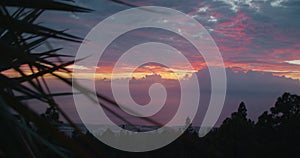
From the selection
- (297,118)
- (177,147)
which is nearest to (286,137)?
(297,118)

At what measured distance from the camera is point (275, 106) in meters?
32.7

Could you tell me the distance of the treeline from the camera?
2798 cm

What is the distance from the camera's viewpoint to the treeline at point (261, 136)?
1102 inches

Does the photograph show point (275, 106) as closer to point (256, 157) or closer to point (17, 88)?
point (256, 157)

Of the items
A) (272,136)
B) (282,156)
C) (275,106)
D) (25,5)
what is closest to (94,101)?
(25,5)

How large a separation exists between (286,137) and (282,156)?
1651mm

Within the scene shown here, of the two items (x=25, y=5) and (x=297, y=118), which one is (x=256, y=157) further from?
(x=25, y=5)

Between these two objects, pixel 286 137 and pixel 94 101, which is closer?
pixel 94 101

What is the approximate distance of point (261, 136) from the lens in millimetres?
31359

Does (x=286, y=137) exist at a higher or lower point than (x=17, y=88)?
lower

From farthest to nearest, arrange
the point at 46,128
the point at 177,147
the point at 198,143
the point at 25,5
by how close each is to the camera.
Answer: the point at 177,147, the point at 25,5, the point at 198,143, the point at 46,128

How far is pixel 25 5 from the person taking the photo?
1.56m

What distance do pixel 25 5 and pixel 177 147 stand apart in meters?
31.5

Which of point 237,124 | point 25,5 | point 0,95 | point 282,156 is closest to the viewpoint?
point 0,95
